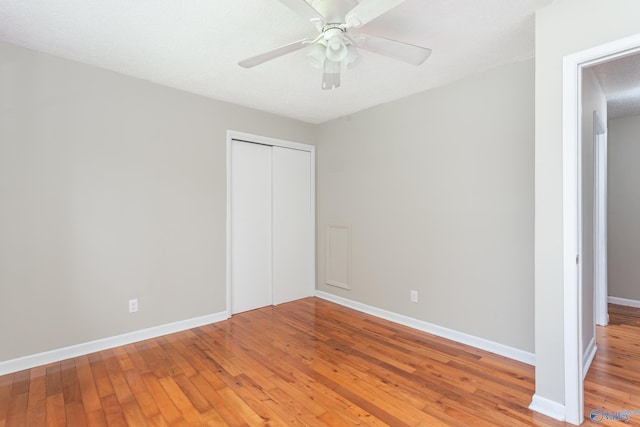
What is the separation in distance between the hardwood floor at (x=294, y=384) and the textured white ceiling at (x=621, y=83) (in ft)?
7.05

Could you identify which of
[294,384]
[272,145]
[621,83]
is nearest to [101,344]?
[294,384]

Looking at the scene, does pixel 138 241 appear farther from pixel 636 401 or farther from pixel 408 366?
pixel 636 401

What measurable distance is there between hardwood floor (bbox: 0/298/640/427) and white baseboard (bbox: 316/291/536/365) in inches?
2.9

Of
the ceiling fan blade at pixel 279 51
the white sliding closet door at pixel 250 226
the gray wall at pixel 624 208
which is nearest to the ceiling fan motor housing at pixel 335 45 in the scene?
the ceiling fan blade at pixel 279 51

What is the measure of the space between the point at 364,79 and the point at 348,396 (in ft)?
8.05

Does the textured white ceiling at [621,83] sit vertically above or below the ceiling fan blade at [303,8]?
above

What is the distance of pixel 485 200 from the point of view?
8.59 feet

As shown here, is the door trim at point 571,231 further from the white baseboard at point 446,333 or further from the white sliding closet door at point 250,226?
the white sliding closet door at point 250,226

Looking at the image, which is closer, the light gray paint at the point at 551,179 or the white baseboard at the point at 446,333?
the light gray paint at the point at 551,179

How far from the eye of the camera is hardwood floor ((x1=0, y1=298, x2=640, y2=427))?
180 cm

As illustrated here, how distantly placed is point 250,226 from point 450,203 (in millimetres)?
2155

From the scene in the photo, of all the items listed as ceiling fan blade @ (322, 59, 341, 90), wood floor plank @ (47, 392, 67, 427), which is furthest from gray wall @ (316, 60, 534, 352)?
wood floor plank @ (47, 392, 67, 427)

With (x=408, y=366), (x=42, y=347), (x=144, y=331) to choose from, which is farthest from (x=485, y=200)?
(x=42, y=347)

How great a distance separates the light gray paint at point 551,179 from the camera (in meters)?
1.73
